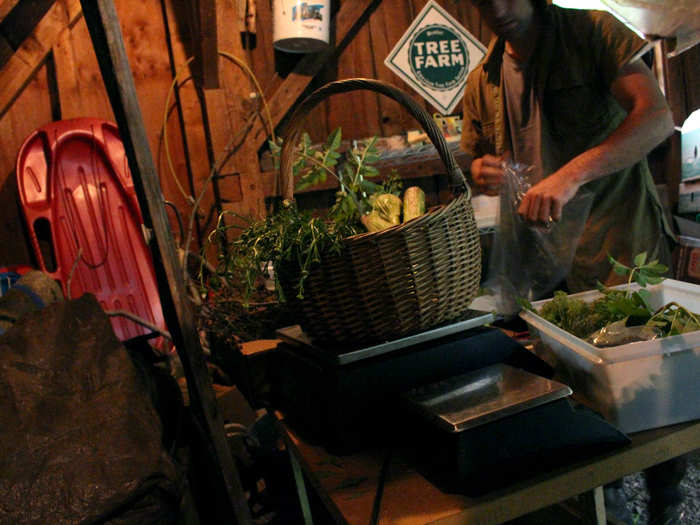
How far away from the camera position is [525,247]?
180 centimetres

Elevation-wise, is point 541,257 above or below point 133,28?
below

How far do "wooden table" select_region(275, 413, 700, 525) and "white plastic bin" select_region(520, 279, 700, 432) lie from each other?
3 centimetres

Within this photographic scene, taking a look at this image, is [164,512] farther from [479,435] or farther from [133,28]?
[133,28]

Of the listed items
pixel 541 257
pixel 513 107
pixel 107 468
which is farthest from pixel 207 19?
pixel 107 468

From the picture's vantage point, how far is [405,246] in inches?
33.1

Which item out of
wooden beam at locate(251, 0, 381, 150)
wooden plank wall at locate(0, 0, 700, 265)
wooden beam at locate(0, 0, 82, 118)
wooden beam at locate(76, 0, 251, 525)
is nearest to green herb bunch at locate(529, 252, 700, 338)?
wooden beam at locate(76, 0, 251, 525)

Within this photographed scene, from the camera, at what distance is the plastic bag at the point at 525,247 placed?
1715 mm

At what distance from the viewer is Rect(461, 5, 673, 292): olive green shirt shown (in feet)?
5.02

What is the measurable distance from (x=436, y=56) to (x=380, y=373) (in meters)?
2.98

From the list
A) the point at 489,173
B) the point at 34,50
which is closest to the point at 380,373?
the point at 489,173

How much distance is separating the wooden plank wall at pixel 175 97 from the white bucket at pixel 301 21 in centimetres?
34

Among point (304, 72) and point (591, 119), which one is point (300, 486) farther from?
point (304, 72)

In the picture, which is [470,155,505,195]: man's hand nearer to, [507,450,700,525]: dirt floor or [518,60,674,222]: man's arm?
[518,60,674,222]: man's arm

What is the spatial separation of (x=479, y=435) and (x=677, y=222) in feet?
11.6
